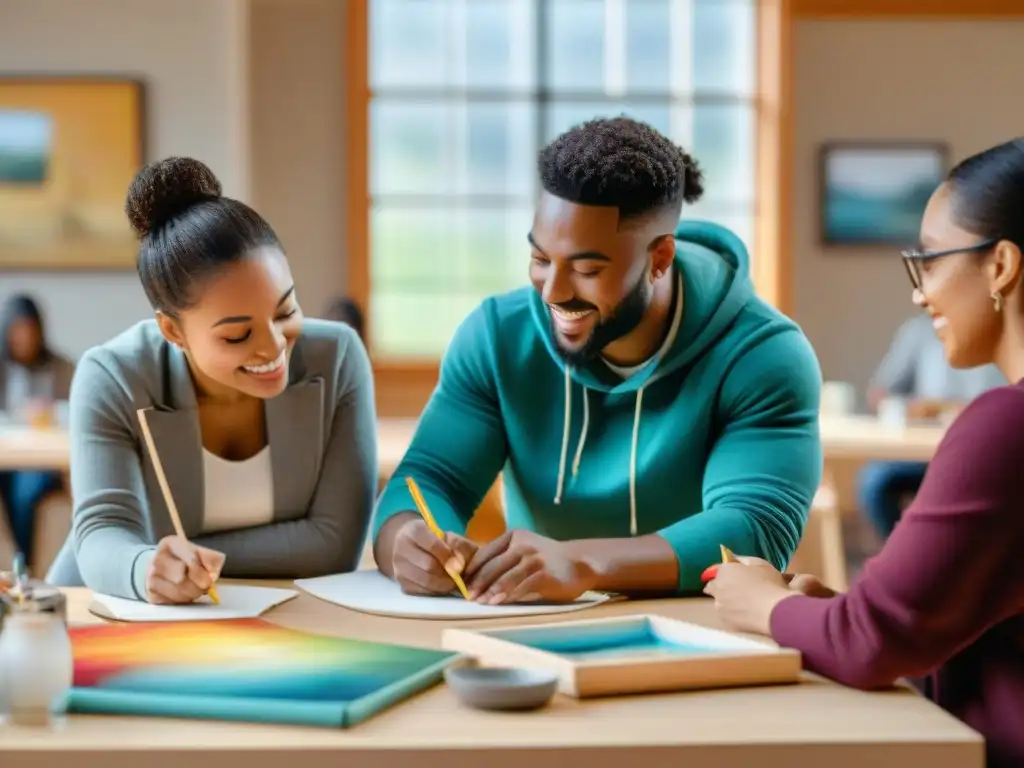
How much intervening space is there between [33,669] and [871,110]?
663 cm

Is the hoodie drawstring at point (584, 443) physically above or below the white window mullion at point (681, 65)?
below

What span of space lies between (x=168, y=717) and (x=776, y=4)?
6.17 metres

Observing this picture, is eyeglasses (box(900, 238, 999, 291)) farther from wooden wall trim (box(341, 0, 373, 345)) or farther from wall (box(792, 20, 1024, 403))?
wall (box(792, 20, 1024, 403))

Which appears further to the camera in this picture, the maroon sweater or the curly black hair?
the curly black hair

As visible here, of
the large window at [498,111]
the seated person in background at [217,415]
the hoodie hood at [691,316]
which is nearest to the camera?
the seated person in background at [217,415]

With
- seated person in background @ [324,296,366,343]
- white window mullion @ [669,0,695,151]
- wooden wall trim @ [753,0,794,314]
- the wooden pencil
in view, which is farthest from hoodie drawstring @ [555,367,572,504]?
white window mullion @ [669,0,695,151]

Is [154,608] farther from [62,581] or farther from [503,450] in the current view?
[503,450]

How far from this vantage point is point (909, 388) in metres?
5.16

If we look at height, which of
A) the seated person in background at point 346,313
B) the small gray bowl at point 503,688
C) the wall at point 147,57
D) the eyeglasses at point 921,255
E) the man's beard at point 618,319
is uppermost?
the wall at point 147,57

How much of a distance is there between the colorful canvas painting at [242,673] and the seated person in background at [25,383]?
12.1 feet

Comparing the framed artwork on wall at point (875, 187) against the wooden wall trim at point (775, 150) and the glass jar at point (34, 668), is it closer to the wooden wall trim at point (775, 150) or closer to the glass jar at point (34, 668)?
the wooden wall trim at point (775, 150)

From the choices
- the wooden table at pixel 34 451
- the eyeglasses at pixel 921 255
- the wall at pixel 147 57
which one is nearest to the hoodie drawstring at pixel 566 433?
the eyeglasses at pixel 921 255

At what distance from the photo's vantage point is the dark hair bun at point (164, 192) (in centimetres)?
171

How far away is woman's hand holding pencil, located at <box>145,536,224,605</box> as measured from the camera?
58.3 inches
